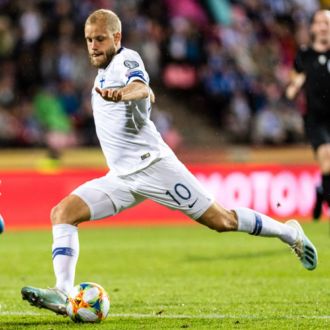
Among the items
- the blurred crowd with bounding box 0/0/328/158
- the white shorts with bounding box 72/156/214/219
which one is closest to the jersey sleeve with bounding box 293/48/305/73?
the white shorts with bounding box 72/156/214/219

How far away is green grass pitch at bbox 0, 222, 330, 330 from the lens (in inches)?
291

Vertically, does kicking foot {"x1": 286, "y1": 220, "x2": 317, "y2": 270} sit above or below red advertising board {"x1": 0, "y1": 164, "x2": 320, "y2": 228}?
above

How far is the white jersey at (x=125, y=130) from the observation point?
7.49m

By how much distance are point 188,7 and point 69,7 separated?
10.0ft

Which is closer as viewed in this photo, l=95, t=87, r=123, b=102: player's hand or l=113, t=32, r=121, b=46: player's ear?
l=95, t=87, r=123, b=102: player's hand

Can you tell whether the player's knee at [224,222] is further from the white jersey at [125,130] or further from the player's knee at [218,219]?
the white jersey at [125,130]

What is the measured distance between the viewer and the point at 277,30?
966 inches

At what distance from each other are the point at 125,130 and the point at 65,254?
40.6 inches

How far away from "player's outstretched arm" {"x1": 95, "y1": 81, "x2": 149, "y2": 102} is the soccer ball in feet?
4.63

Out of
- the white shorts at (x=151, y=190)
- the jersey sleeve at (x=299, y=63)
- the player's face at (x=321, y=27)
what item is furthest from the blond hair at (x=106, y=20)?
the jersey sleeve at (x=299, y=63)

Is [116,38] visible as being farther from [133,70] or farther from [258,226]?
[258,226]

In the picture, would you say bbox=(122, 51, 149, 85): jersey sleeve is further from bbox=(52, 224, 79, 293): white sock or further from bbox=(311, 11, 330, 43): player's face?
bbox=(311, 11, 330, 43): player's face

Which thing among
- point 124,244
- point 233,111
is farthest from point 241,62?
point 124,244

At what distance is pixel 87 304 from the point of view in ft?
23.5
